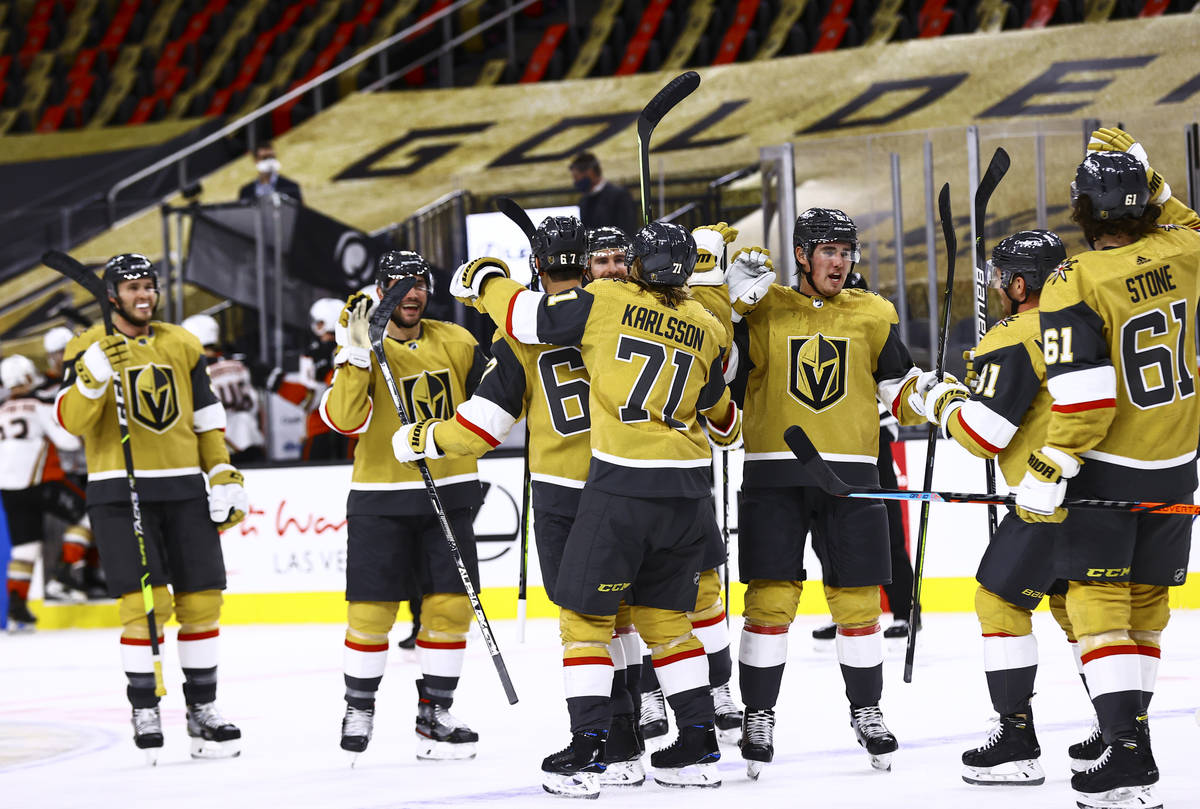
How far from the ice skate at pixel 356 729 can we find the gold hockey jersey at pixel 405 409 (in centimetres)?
55

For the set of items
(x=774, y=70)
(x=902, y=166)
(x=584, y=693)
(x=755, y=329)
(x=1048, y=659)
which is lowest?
(x=1048, y=659)

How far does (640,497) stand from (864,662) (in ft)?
2.55

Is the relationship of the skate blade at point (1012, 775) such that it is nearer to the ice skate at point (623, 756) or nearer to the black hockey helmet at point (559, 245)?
the ice skate at point (623, 756)

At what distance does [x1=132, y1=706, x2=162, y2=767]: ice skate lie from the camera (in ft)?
14.2

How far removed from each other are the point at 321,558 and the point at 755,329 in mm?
4559

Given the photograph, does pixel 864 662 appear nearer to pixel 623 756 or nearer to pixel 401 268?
pixel 623 756

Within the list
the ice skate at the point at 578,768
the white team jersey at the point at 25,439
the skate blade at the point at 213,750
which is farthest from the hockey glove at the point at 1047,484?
the white team jersey at the point at 25,439

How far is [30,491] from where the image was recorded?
8336 mm

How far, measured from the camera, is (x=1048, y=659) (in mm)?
5703

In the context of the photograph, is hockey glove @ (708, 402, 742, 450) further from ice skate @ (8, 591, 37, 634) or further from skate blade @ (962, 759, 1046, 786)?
ice skate @ (8, 591, 37, 634)

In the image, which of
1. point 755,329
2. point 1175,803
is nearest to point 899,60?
point 755,329

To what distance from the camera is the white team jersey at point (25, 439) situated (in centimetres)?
832

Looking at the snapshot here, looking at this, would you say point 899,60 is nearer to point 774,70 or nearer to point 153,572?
point 774,70

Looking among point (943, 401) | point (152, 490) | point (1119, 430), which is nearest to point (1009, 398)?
point (943, 401)
